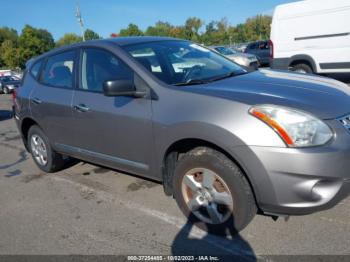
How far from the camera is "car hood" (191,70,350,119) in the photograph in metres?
2.64

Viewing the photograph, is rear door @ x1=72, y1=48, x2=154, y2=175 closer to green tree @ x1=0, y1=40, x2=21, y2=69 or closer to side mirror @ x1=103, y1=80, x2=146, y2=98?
side mirror @ x1=103, y1=80, x2=146, y2=98

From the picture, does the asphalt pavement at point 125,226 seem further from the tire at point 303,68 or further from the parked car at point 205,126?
the tire at point 303,68

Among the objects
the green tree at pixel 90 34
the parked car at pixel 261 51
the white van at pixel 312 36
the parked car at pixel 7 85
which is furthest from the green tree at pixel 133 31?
the white van at pixel 312 36

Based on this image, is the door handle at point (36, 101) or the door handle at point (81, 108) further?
the door handle at point (36, 101)

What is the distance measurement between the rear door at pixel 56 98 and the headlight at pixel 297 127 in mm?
2393

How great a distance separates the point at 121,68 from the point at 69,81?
92 cm

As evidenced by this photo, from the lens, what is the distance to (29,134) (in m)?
5.10

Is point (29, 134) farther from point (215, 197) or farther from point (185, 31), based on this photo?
point (185, 31)

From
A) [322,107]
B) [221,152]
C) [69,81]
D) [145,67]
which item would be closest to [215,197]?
[221,152]

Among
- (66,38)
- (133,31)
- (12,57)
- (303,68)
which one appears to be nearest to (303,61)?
(303,68)

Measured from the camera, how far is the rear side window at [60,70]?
4168mm

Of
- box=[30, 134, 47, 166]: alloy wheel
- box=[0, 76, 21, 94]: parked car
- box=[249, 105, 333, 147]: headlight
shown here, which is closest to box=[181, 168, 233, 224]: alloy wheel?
box=[249, 105, 333, 147]: headlight

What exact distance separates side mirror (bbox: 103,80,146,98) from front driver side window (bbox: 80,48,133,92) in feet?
0.73

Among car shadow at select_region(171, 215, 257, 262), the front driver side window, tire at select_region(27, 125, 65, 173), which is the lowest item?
car shadow at select_region(171, 215, 257, 262)
